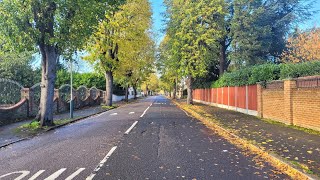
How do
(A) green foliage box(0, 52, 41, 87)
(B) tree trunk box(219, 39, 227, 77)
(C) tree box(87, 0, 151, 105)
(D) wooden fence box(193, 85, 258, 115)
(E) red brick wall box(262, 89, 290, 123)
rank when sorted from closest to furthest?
(E) red brick wall box(262, 89, 290, 123) < (D) wooden fence box(193, 85, 258, 115) < (A) green foliage box(0, 52, 41, 87) < (C) tree box(87, 0, 151, 105) < (B) tree trunk box(219, 39, 227, 77)

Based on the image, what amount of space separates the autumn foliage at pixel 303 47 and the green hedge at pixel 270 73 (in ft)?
38.0

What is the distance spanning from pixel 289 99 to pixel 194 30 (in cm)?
1933

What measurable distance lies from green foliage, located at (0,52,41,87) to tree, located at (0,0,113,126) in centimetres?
1484

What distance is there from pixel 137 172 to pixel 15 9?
10.4 metres

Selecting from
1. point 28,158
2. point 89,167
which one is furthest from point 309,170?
point 28,158

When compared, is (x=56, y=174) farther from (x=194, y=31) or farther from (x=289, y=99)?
(x=194, y=31)

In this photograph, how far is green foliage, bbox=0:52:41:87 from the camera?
92.6 ft

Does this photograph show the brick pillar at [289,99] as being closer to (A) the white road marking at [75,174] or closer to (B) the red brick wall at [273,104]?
(B) the red brick wall at [273,104]

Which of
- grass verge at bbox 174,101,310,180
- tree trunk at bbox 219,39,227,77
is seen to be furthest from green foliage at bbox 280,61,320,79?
tree trunk at bbox 219,39,227,77

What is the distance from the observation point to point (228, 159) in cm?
763

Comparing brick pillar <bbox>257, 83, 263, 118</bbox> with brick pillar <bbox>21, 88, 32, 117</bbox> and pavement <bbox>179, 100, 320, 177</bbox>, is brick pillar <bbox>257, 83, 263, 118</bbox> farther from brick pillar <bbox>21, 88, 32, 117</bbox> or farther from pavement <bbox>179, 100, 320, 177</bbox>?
brick pillar <bbox>21, 88, 32, 117</bbox>

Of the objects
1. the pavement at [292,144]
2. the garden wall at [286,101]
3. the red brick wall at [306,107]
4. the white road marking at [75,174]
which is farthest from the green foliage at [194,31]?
the white road marking at [75,174]

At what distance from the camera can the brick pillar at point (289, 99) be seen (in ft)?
45.2

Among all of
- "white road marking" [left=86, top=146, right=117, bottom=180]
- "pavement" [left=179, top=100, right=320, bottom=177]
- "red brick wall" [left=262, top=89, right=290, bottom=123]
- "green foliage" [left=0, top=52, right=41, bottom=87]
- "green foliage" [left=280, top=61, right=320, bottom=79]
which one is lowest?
"white road marking" [left=86, top=146, right=117, bottom=180]
